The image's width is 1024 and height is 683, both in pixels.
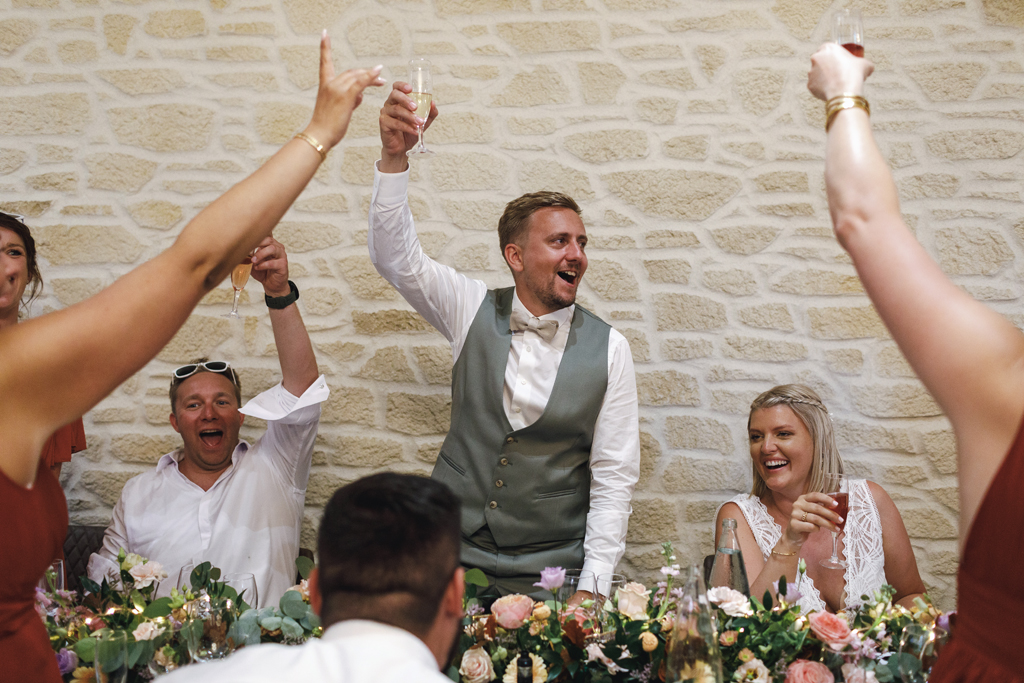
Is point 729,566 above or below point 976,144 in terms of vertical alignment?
below

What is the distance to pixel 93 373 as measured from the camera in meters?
1.16

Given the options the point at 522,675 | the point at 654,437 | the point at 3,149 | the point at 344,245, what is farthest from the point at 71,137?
the point at 522,675

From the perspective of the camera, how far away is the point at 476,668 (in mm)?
1700

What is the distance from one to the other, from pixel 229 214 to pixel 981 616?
119 cm

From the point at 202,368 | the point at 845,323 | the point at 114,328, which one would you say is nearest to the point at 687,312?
the point at 845,323

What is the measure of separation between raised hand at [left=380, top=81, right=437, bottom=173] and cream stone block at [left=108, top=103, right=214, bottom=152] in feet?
4.68

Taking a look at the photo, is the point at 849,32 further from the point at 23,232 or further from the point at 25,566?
the point at 23,232

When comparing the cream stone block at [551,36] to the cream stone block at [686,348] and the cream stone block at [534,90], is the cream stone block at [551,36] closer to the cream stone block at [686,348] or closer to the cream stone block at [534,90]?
the cream stone block at [534,90]

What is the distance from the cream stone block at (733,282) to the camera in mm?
3439

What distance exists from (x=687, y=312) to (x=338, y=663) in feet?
8.89

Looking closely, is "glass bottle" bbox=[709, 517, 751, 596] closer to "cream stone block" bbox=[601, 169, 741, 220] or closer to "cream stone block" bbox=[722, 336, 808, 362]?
"cream stone block" bbox=[722, 336, 808, 362]

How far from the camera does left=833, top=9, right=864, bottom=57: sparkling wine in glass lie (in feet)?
5.11

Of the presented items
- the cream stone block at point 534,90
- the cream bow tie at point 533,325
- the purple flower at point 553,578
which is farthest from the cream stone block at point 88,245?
the purple flower at point 553,578

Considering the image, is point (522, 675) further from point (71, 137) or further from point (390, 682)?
point (71, 137)
